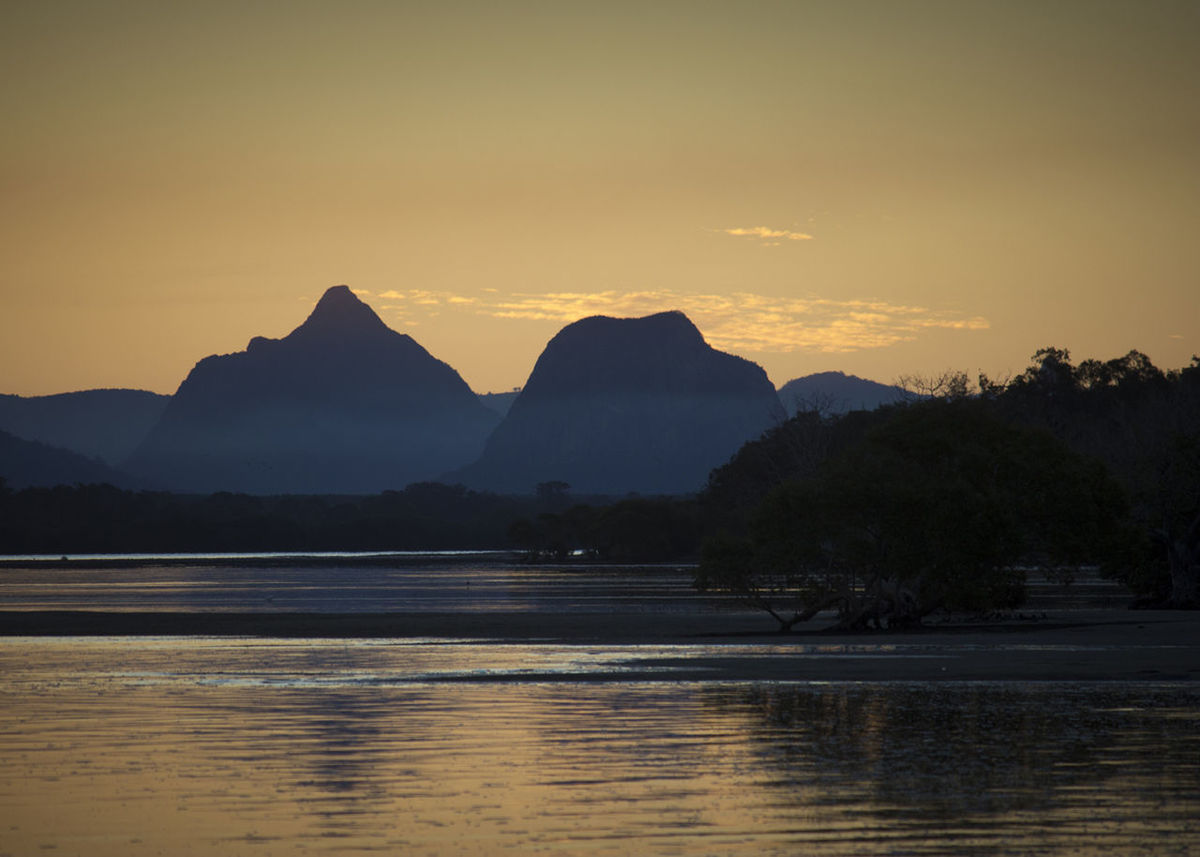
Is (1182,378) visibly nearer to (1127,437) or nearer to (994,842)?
(1127,437)

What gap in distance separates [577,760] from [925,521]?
2922cm

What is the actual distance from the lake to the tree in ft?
28.7

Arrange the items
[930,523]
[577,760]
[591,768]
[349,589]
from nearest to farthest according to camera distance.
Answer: [591,768] → [577,760] → [930,523] → [349,589]

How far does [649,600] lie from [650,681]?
4067cm

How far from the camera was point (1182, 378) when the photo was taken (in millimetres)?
129250

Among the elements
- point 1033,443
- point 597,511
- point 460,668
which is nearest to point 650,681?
point 460,668

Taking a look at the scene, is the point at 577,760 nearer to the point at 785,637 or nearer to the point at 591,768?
the point at 591,768

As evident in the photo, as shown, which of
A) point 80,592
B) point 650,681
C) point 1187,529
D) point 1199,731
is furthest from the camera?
point 80,592

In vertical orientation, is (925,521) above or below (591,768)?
above

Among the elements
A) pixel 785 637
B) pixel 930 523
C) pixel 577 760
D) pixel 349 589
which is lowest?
pixel 349 589

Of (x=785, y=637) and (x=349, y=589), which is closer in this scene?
(x=785, y=637)

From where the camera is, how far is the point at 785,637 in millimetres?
48938

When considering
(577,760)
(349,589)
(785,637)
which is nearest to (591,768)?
(577,760)

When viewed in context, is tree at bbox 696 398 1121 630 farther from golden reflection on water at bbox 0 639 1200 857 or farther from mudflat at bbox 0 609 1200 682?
golden reflection on water at bbox 0 639 1200 857
